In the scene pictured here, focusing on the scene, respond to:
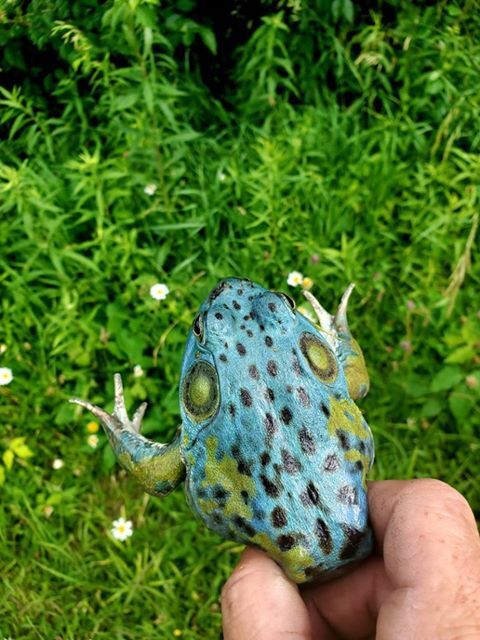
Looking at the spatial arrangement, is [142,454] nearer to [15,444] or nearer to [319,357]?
[319,357]

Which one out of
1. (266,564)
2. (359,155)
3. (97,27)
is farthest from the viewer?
(359,155)

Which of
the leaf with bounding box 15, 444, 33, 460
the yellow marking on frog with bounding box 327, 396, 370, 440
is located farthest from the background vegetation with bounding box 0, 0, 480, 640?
the yellow marking on frog with bounding box 327, 396, 370, 440

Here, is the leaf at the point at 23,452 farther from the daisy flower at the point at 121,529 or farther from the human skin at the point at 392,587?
the human skin at the point at 392,587

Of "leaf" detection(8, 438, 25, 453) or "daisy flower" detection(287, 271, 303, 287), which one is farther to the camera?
"daisy flower" detection(287, 271, 303, 287)

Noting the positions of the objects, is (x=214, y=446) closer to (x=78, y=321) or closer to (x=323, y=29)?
(x=78, y=321)

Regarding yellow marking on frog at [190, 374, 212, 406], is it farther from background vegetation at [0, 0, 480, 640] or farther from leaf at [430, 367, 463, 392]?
leaf at [430, 367, 463, 392]

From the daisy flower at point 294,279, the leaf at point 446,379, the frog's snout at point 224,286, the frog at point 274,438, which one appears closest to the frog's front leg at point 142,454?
the frog at point 274,438

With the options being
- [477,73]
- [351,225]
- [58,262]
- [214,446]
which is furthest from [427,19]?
[214,446]
